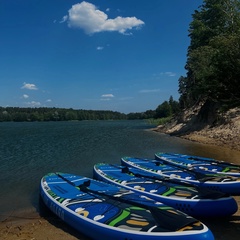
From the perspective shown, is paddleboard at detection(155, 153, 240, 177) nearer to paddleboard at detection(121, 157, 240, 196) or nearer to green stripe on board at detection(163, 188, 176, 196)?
paddleboard at detection(121, 157, 240, 196)

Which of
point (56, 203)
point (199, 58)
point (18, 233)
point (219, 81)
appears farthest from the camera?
point (199, 58)

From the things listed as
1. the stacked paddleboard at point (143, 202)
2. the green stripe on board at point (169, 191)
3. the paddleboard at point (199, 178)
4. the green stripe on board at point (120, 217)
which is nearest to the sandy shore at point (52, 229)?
the stacked paddleboard at point (143, 202)

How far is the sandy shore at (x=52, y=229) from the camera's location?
365 inches

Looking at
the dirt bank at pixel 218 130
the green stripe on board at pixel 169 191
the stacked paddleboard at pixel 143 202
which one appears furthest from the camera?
the dirt bank at pixel 218 130

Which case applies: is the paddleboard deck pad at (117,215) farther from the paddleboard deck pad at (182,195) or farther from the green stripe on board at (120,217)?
the paddleboard deck pad at (182,195)

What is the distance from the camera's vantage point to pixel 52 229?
10164mm

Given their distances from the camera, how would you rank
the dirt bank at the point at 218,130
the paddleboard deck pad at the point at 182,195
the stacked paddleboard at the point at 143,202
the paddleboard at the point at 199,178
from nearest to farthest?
1. the stacked paddleboard at the point at 143,202
2. the paddleboard deck pad at the point at 182,195
3. the paddleboard at the point at 199,178
4. the dirt bank at the point at 218,130

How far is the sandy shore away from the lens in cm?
927

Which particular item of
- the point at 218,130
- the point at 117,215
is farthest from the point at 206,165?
the point at 218,130

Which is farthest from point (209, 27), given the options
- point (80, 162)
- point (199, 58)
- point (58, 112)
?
point (58, 112)

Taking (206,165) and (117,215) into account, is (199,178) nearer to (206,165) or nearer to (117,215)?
(206,165)

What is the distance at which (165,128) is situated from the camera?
207 ft

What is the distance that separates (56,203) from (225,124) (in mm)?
31924

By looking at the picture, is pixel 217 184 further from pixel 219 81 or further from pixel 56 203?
pixel 56 203
